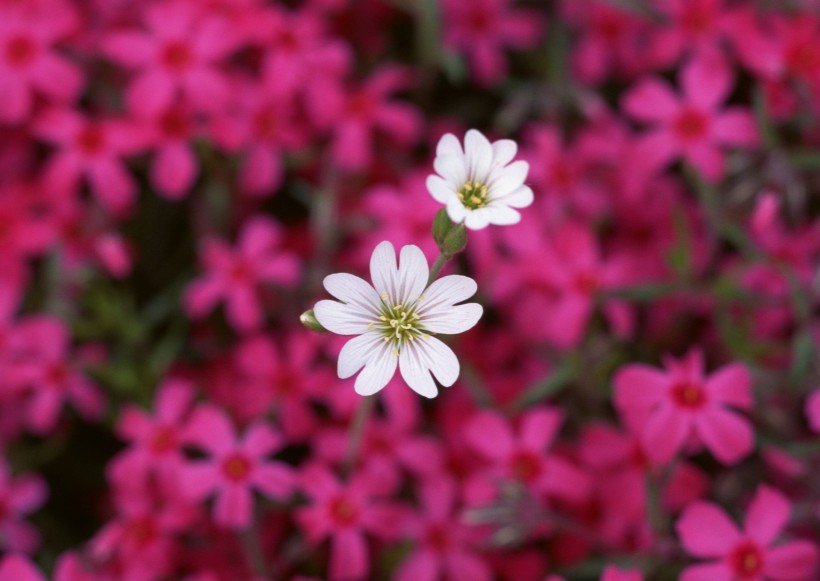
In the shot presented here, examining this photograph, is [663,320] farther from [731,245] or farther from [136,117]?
[136,117]

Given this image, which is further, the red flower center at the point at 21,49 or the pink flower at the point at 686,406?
the red flower center at the point at 21,49

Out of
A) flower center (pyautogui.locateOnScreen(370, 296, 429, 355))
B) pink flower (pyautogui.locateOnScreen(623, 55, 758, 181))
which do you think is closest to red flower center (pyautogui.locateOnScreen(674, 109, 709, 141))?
pink flower (pyautogui.locateOnScreen(623, 55, 758, 181))

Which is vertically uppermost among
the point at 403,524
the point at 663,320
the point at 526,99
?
the point at 526,99

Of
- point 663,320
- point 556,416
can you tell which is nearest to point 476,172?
point 556,416

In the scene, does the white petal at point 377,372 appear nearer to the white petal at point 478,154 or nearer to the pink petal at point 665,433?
the white petal at point 478,154

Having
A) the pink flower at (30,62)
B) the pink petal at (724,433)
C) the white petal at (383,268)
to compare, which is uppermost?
the pink flower at (30,62)

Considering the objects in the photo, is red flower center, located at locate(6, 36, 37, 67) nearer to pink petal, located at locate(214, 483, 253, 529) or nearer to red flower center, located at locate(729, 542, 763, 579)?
pink petal, located at locate(214, 483, 253, 529)

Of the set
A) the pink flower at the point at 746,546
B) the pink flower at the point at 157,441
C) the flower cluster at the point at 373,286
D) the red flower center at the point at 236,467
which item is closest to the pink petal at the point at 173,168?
the flower cluster at the point at 373,286

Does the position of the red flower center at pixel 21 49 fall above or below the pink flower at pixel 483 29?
below
